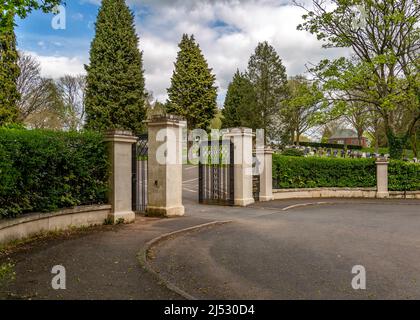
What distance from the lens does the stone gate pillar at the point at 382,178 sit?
20156 millimetres

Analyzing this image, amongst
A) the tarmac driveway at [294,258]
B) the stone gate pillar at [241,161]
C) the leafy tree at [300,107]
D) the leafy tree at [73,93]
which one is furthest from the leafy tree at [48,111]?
the tarmac driveway at [294,258]

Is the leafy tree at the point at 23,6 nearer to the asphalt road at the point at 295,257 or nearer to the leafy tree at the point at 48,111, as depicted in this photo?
the asphalt road at the point at 295,257

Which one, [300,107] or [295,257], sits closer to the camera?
[295,257]

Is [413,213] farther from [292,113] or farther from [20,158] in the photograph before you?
[292,113]

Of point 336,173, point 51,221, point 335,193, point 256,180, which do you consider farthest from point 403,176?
point 51,221

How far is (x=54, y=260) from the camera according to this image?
6.21 m

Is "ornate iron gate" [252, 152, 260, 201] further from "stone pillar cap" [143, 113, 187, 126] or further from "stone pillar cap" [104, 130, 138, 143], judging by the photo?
"stone pillar cap" [104, 130, 138, 143]

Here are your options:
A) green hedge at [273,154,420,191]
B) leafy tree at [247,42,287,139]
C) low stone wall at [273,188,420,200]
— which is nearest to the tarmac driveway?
low stone wall at [273,188,420,200]

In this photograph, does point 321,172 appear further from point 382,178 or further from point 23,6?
point 23,6

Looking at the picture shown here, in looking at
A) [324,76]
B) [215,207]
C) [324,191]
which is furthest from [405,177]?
[215,207]

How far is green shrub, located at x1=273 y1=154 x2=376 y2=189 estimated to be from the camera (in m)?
17.8

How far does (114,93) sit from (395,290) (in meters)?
34.4

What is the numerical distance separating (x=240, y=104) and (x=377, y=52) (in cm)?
2186

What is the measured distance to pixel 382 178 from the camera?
20.2 m
